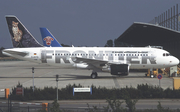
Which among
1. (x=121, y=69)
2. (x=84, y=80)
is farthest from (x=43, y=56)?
(x=121, y=69)

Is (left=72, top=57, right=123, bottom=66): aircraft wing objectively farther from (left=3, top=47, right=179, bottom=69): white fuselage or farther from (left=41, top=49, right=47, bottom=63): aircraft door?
(left=41, top=49, right=47, bottom=63): aircraft door

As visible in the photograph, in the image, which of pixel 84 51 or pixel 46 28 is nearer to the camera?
pixel 84 51

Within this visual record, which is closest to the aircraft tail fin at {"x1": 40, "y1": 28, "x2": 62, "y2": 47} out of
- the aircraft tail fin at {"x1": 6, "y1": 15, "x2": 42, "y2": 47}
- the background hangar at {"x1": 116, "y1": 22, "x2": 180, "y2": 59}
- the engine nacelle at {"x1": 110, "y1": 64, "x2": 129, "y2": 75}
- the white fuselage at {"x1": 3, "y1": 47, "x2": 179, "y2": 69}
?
the aircraft tail fin at {"x1": 6, "y1": 15, "x2": 42, "y2": 47}

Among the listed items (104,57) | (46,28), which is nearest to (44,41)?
(46,28)

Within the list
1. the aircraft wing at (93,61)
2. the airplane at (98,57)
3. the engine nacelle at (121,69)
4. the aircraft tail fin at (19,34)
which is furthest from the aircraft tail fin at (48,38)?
the engine nacelle at (121,69)

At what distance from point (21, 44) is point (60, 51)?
6.71 meters

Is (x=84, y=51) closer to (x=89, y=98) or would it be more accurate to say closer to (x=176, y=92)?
(x=89, y=98)

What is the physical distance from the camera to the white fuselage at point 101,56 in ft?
97.1

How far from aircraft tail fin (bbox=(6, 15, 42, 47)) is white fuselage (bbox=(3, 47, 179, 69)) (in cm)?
216

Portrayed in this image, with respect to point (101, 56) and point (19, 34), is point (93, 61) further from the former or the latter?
point (19, 34)

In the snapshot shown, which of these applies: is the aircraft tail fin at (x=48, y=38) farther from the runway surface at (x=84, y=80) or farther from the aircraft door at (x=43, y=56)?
the aircraft door at (x=43, y=56)

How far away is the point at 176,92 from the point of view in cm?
1767

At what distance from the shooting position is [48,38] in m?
47.9

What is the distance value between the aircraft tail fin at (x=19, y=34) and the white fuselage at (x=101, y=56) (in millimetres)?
2164
